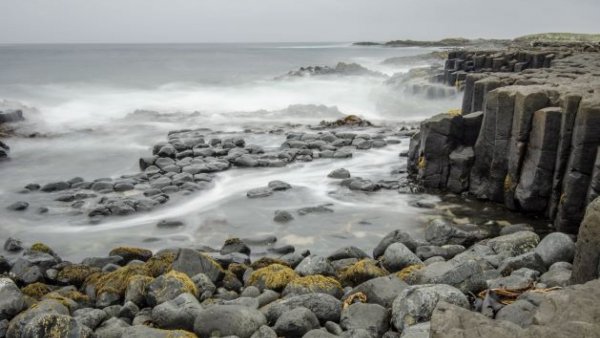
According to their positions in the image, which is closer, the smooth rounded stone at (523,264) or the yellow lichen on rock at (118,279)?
the smooth rounded stone at (523,264)

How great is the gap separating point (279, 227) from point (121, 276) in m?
3.38

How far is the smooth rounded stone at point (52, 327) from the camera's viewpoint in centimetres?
502

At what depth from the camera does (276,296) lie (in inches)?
240

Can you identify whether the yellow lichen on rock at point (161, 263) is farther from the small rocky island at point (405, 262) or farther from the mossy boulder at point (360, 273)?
the mossy boulder at point (360, 273)

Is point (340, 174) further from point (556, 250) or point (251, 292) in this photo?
point (556, 250)

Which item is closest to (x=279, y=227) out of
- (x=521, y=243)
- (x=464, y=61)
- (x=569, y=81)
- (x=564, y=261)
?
(x=521, y=243)

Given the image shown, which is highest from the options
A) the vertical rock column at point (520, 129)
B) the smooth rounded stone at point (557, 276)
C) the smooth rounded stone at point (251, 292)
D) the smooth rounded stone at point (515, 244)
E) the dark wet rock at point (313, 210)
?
the vertical rock column at point (520, 129)

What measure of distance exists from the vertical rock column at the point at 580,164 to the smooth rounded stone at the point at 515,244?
1.41 metres

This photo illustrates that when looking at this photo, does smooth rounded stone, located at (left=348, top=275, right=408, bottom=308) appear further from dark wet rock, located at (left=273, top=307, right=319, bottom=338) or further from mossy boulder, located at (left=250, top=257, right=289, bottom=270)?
mossy boulder, located at (left=250, top=257, right=289, bottom=270)

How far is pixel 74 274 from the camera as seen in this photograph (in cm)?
722

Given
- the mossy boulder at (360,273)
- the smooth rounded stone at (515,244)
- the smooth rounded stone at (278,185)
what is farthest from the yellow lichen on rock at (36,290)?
the smooth rounded stone at (278,185)

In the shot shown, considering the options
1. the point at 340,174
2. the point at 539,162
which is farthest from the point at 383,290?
the point at 340,174

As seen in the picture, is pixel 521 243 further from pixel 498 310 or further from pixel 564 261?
pixel 498 310

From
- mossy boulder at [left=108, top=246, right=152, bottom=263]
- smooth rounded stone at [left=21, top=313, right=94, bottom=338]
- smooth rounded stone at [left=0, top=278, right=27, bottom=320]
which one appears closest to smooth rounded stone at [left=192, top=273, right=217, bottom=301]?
smooth rounded stone at [left=21, top=313, right=94, bottom=338]
